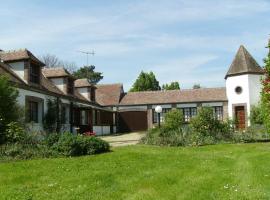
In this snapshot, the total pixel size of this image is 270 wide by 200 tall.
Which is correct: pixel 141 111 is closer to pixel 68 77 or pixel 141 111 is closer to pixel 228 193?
pixel 68 77

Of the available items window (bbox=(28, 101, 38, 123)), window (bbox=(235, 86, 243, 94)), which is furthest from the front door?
window (bbox=(28, 101, 38, 123))

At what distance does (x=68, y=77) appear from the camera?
30.3 m

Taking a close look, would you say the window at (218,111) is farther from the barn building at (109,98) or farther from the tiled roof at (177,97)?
the tiled roof at (177,97)

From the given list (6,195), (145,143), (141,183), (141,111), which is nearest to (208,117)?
(145,143)

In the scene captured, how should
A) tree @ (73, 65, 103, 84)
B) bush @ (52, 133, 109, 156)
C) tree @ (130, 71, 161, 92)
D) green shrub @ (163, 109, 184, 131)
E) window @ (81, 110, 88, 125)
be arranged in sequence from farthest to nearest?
1. tree @ (73, 65, 103, 84)
2. tree @ (130, 71, 161, 92)
3. window @ (81, 110, 88, 125)
4. green shrub @ (163, 109, 184, 131)
5. bush @ (52, 133, 109, 156)

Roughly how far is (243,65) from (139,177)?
28.3 meters

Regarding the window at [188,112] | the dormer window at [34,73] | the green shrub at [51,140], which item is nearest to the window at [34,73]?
the dormer window at [34,73]

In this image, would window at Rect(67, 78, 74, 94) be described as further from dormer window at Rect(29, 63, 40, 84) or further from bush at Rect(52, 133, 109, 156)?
bush at Rect(52, 133, 109, 156)

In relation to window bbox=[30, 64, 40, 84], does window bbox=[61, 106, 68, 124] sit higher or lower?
lower

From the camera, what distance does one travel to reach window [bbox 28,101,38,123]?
2411 centimetres

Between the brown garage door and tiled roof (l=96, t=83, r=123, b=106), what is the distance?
1.71 metres

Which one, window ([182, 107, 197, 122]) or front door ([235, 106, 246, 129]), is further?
window ([182, 107, 197, 122])

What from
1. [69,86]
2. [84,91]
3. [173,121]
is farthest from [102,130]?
[173,121]

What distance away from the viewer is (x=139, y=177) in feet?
33.1
